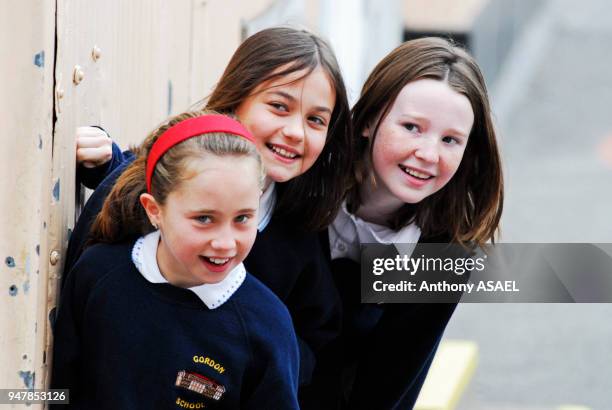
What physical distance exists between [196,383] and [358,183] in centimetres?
91

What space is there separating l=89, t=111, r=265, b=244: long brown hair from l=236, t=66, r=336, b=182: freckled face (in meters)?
0.30

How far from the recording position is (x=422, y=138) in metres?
2.99

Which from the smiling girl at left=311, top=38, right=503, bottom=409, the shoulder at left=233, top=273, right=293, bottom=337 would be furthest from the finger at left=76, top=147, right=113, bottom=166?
the smiling girl at left=311, top=38, right=503, bottom=409

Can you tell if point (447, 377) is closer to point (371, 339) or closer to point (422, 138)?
point (371, 339)

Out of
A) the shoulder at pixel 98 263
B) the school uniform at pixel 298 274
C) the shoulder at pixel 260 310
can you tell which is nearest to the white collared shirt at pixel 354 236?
the school uniform at pixel 298 274

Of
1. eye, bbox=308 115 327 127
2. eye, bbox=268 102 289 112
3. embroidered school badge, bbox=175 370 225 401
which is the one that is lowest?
embroidered school badge, bbox=175 370 225 401

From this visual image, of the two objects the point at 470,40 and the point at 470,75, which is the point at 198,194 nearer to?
the point at 470,75

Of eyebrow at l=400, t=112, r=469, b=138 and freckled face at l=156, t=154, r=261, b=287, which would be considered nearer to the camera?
freckled face at l=156, t=154, r=261, b=287

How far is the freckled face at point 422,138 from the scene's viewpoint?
117 inches

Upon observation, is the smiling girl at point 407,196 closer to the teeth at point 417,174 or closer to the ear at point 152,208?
the teeth at point 417,174

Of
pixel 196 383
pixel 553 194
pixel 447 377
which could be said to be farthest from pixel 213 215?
pixel 553 194

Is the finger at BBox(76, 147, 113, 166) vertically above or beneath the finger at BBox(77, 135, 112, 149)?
beneath

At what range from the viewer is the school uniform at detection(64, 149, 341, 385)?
285 centimetres

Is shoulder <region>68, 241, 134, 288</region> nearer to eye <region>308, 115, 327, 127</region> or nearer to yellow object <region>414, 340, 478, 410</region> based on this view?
eye <region>308, 115, 327, 127</region>
